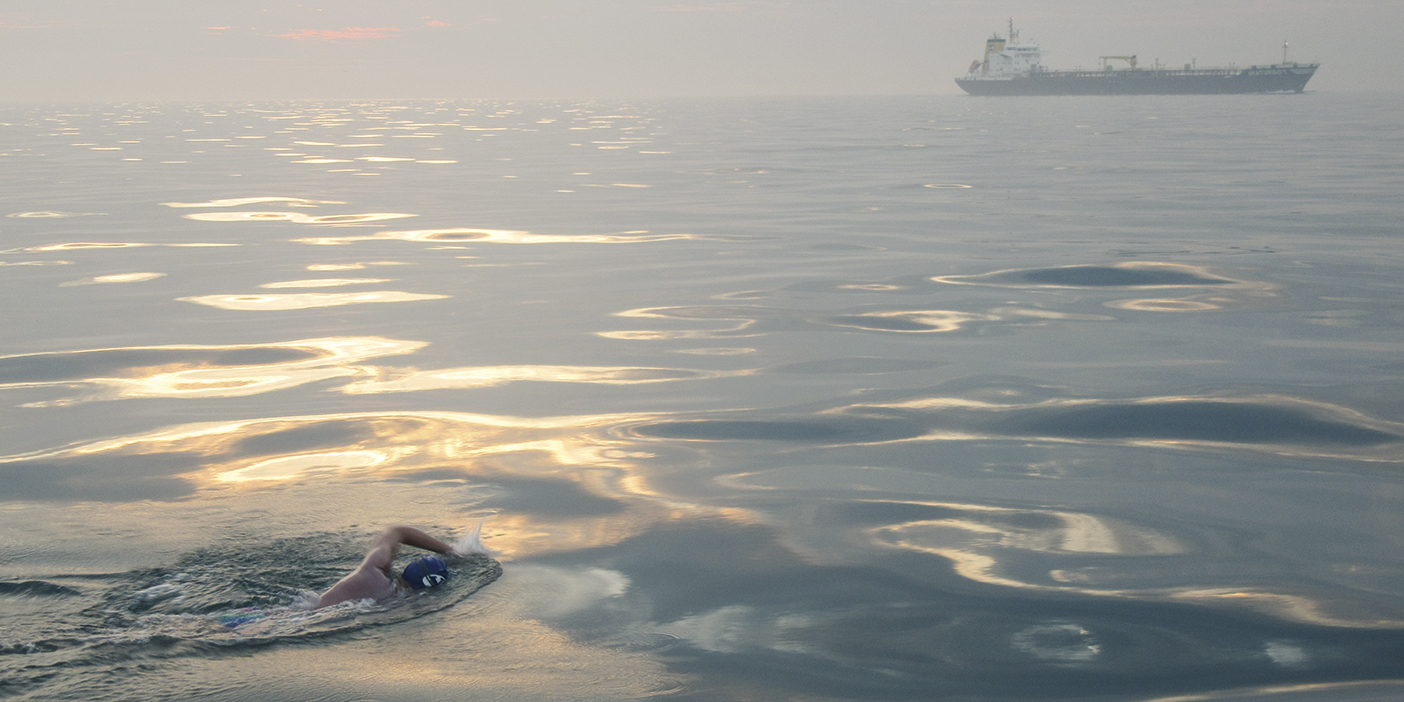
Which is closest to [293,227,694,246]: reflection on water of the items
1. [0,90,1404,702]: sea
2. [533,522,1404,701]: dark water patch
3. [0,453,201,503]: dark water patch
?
[0,90,1404,702]: sea

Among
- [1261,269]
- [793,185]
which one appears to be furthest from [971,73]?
[1261,269]

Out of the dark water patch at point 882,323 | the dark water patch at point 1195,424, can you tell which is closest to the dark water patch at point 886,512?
the dark water patch at point 1195,424

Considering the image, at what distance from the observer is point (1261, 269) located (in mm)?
13289

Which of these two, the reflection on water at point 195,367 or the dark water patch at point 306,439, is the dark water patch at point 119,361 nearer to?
the reflection on water at point 195,367

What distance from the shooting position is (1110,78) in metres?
137

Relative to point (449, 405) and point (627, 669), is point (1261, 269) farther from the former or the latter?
point (627, 669)

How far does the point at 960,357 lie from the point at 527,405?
3.71 metres

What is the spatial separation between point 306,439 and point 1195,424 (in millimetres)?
5950

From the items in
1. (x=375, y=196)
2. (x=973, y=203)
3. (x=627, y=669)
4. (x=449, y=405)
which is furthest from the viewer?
(x=375, y=196)

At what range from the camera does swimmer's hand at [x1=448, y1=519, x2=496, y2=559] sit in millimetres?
5477

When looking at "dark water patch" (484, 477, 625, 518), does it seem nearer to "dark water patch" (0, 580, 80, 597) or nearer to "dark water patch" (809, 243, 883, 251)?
"dark water patch" (0, 580, 80, 597)

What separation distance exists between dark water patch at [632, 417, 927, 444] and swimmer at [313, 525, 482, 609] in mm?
2591

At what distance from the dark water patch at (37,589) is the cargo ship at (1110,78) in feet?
459

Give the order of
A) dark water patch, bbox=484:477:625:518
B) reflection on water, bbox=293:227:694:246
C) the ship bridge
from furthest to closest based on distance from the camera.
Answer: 1. the ship bridge
2. reflection on water, bbox=293:227:694:246
3. dark water patch, bbox=484:477:625:518
